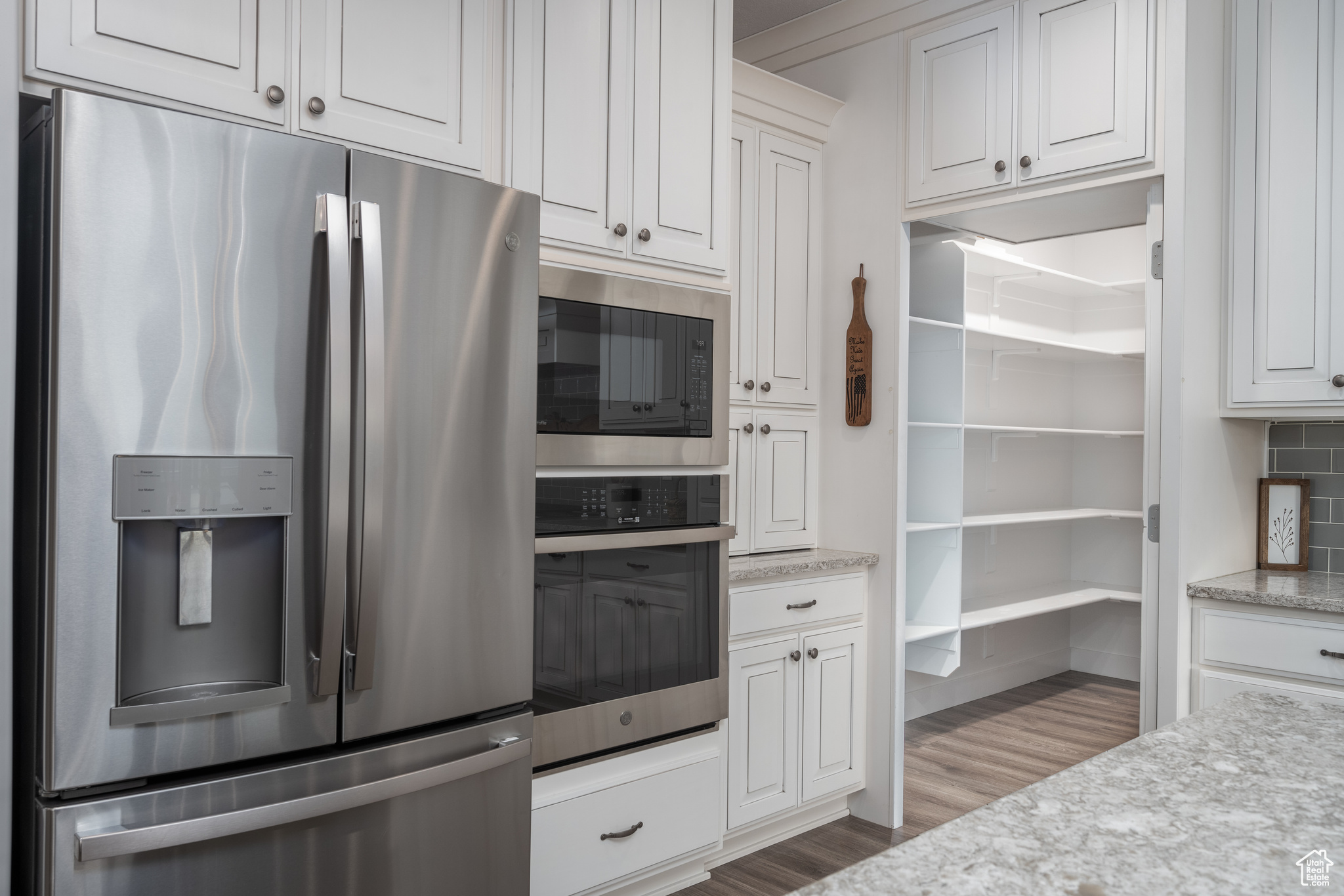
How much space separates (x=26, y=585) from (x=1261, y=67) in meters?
3.38

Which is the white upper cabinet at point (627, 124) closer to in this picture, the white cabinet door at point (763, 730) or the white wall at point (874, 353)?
the white wall at point (874, 353)

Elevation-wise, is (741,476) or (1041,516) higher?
(741,476)

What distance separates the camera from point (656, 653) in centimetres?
211

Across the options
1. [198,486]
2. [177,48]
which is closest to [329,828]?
[198,486]

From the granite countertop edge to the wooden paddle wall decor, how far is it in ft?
3.69

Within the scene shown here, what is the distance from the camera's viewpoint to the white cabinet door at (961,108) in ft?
8.87

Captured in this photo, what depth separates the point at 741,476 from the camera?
2877 mm

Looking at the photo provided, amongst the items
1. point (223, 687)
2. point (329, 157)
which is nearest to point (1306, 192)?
point (329, 157)

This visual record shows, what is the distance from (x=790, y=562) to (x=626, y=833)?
1.04 m

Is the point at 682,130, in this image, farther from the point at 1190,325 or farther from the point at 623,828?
the point at 623,828

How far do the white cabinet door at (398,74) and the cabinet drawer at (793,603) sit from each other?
1.48m

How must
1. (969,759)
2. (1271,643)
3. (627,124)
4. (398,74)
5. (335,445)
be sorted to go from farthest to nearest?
(969,759)
(1271,643)
(627,124)
(398,74)
(335,445)

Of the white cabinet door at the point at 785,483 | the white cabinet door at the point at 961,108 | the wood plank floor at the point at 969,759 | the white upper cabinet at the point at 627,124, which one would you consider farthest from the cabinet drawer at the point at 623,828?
the white cabinet door at the point at 961,108

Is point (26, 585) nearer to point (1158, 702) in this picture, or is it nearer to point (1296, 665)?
point (1158, 702)
